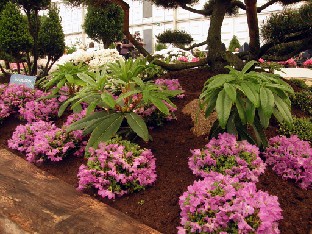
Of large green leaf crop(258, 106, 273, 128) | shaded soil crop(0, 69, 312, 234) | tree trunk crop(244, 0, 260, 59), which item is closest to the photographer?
shaded soil crop(0, 69, 312, 234)

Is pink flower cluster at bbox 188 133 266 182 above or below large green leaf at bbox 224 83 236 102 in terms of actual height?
below

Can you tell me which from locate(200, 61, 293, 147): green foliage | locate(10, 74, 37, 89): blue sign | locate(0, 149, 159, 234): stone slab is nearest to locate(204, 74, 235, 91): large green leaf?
locate(200, 61, 293, 147): green foliage

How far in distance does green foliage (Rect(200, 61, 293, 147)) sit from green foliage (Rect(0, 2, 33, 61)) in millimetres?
4466

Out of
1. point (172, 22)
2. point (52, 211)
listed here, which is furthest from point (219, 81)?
point (172, 22)

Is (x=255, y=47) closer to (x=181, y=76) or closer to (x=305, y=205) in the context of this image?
(x=181, y=76)

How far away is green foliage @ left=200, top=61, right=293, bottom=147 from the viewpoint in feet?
7.61

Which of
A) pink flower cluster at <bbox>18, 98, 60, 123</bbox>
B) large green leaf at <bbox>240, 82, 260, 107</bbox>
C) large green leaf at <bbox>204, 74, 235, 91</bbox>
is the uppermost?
large green leaf at <bbox>204, 74, 235, 91</bbox>

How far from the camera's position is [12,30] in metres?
6.08

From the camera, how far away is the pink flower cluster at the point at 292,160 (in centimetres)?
248

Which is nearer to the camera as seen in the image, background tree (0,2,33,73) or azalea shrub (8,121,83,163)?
azalea shrub (8,121,83,163)

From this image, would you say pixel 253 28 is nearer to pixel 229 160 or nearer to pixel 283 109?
pixel 283 109

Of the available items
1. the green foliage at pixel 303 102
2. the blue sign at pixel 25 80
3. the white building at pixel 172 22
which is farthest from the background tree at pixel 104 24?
the white building at pixel 172 22

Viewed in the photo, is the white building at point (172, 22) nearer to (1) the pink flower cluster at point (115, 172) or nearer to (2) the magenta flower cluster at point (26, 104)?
(2) the magenta flower cluster at point (26, 104)

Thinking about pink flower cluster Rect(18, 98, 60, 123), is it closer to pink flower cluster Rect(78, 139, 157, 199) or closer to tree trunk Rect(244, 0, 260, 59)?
pink flower cluster Rect(78, 139, 157, 199)
